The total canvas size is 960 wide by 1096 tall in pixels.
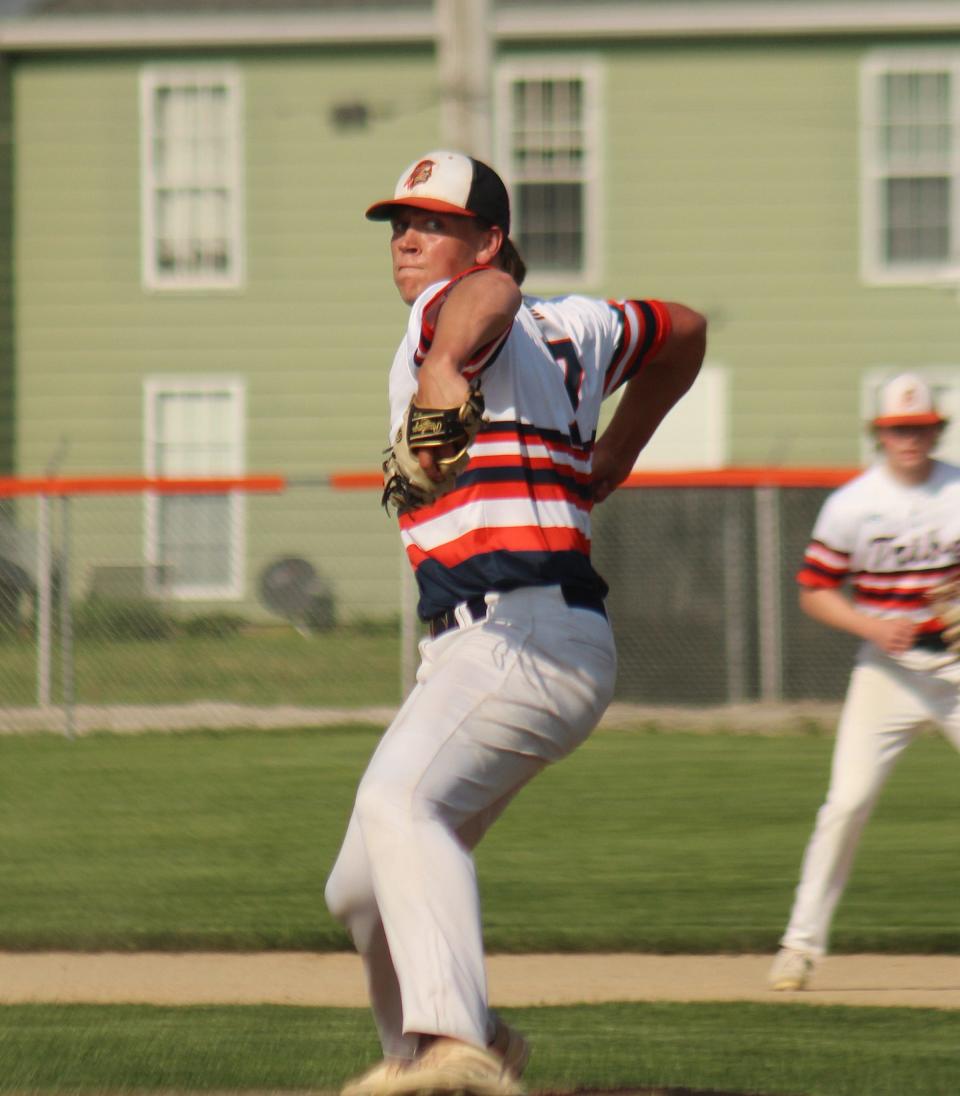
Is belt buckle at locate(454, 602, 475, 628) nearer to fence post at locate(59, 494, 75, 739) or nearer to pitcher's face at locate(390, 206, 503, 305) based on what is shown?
pitcher's face at locate(390, 206, 503, 305)

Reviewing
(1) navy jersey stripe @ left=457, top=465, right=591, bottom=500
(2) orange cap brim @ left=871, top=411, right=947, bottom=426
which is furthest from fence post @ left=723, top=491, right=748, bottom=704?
(1) navy jersey stripe @ left=457, top=465, right=591, bottom=500

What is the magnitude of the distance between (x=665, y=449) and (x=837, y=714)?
6733mm

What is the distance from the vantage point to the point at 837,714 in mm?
13438

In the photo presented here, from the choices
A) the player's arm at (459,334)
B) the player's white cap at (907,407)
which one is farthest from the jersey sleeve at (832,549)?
the player's arm at (459,334)

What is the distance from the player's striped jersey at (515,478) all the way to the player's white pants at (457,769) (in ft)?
0.23

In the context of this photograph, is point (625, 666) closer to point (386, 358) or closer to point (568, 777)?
point (568, 777)

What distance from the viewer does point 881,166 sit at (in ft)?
64.2

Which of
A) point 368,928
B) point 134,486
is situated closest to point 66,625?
point 134,486

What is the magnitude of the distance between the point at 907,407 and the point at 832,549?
0.53 meters

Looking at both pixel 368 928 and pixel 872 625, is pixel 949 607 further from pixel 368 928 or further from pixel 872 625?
pixel 368 928

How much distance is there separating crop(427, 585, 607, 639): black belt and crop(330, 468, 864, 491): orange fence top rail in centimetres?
951

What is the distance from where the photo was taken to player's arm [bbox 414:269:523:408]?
341 centimetres

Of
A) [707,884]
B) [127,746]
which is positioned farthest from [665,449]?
[707,884]

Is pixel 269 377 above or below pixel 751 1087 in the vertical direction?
→ above
